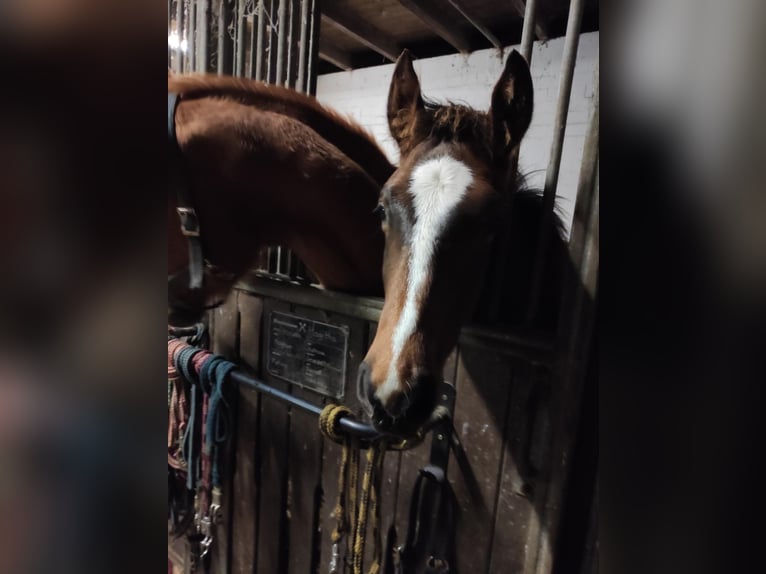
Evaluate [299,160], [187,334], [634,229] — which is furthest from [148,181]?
[187,334]

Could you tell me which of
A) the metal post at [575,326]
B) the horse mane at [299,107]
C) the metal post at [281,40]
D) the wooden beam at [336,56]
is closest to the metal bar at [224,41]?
the metal post at [281,40]

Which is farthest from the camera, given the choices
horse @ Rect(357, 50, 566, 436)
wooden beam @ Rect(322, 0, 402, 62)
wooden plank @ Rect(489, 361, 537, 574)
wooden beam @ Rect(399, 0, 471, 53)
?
wooden beam @ Rect(322, 0, 402, 62)

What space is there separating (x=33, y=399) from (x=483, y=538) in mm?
803

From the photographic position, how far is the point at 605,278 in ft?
0.67

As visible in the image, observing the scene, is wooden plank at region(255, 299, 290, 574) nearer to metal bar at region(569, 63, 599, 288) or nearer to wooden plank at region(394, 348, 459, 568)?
wooden plank at region(394, 348, 459, 568)

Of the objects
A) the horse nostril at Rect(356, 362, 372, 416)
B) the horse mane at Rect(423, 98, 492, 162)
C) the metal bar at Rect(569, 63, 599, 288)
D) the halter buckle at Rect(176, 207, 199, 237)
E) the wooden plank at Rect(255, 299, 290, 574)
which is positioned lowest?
the wooden plank at Rect(255, 299, 290, 574)

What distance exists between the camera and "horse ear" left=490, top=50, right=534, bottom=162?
663mm

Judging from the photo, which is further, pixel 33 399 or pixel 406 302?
pixel 406 302

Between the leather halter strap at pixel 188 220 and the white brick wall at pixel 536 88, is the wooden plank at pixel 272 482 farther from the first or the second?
the white brick wall at pixel 536 88

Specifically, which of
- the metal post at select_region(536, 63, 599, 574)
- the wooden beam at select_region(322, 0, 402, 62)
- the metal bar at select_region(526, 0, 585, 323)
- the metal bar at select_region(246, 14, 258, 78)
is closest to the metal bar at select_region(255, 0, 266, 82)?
the metal bar at select_region(246, 14, 258, 78)

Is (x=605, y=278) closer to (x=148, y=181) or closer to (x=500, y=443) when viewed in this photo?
(x=148, y=181)

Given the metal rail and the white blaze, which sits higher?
the white blaze

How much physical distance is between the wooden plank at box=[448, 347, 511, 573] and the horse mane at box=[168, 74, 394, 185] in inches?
19.5

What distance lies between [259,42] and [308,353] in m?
0.85
